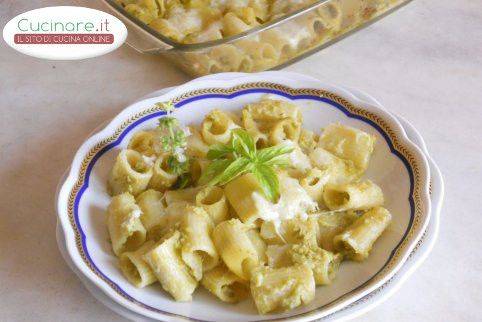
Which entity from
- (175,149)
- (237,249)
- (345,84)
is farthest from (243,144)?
(345,84)

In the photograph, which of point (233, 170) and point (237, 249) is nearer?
point (237, 249)

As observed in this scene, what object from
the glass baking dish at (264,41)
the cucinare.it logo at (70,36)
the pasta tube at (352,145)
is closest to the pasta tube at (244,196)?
the pasta tube at (352,145)

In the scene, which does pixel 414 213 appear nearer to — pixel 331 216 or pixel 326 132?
pixel 331 216

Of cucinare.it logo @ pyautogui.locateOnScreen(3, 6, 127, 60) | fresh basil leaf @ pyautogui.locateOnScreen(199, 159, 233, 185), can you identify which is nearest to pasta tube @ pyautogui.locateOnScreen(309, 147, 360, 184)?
fresh basil leaf @ pyautogui.locateOnScreen(199, 159, 233, 185)

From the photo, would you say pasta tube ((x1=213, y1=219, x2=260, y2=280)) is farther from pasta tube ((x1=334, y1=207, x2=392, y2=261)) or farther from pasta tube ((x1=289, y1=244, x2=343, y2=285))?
A: pasta tube ((x1=334, y1=207, x2=392, y2=261))

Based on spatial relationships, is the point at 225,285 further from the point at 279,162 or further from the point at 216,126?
the point at 216,126

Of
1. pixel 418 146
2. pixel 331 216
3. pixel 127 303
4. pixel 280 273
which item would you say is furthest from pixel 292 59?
pixel 127 303
